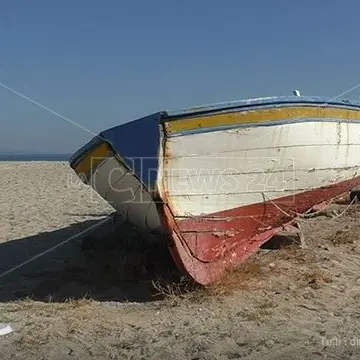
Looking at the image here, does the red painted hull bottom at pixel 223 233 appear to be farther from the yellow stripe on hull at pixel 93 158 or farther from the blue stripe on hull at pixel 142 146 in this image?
the yellow stripe on hull at pixel 93 158

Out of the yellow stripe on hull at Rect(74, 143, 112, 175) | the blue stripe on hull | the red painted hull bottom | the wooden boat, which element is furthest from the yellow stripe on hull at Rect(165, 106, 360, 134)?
the red painted hull bottom

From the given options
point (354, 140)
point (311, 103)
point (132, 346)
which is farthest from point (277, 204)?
point (132, 346)

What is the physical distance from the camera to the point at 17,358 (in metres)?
3.47

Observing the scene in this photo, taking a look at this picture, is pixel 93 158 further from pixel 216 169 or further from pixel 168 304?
pixel 168 304

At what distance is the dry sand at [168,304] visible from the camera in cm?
353

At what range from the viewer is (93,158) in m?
4.96

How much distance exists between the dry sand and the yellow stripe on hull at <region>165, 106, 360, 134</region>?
1474mm

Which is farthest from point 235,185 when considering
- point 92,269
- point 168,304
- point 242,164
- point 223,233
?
point 92,269

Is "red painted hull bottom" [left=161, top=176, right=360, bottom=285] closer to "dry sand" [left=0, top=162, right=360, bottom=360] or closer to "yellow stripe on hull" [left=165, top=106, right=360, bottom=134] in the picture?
"dry sand" [left=0, top=162, right=360, bottom=360]

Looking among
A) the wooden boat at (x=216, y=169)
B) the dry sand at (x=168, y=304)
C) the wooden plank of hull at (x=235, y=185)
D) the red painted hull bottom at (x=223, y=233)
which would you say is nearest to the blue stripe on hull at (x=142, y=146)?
the wooden boat at (x=216, y=169)

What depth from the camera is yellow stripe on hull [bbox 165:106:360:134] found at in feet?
14.9

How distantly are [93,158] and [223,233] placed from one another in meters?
1.48

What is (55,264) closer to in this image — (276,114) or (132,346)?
(132,346)

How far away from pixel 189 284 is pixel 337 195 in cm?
303
